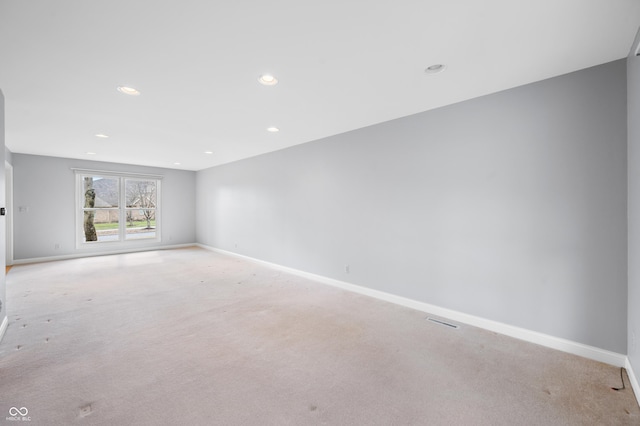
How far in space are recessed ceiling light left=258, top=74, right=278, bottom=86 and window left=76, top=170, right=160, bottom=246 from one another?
261 inches

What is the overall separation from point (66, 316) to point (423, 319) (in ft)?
13.6

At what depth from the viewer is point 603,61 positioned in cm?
212

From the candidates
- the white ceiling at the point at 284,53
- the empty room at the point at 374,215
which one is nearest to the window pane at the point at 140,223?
the empty room at the point at 374,215

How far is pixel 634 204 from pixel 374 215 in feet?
7.81

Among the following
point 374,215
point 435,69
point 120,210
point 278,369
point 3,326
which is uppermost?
point 435,69

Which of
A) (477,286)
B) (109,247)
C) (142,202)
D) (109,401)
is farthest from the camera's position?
(142,202)

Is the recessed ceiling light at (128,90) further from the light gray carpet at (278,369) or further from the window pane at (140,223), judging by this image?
the window pane at (140,223)

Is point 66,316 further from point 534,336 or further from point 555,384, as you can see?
point 534,336

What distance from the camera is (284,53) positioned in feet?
6.58

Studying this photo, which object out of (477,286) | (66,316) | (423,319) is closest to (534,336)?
(477,286)

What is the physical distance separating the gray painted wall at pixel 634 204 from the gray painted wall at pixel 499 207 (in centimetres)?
11

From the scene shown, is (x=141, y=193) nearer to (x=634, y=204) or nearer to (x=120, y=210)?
(x=120, y=210)

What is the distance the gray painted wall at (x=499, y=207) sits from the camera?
216 centimetres

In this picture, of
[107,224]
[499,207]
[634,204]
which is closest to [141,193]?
[107,224]
